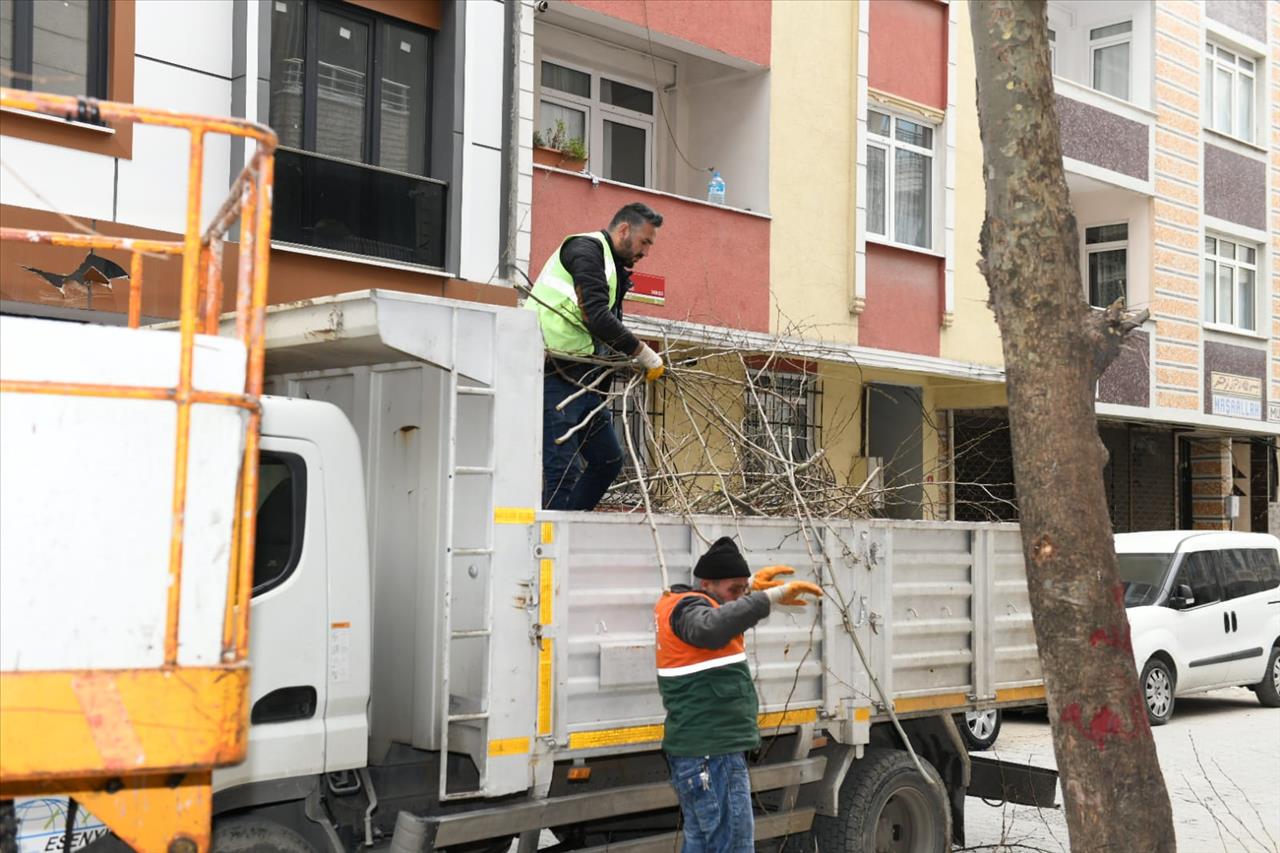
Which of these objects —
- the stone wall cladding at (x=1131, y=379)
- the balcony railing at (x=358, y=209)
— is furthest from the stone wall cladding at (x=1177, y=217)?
the balcony railing at (x=358, y=209)

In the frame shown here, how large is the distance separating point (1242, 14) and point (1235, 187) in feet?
9.79

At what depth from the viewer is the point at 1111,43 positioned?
21422mm

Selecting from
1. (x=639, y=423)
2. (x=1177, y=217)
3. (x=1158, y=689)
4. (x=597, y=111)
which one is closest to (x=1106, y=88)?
(x=1177, y=217)

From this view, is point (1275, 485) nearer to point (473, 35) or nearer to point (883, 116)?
point (883, 116)

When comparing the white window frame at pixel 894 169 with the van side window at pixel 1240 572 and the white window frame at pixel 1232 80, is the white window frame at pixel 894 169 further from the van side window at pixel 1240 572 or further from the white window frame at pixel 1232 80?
the white window frame at pixel 1232 80

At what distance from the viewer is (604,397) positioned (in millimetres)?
6586

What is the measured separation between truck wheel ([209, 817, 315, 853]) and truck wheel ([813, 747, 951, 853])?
2.85 m

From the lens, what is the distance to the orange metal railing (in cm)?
325

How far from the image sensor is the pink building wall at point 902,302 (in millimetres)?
15953

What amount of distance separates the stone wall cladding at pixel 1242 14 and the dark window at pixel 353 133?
49.9 ft

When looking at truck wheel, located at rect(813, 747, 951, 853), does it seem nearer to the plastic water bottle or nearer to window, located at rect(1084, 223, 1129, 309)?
the plastic water bottle

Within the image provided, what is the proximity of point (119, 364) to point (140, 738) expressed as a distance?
0.88m

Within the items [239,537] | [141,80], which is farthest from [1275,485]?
[239,537]

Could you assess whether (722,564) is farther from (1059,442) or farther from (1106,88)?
(1106,88)
